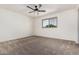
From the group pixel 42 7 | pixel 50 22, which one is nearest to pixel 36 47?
pixel 50 22

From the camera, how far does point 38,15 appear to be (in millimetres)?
1252

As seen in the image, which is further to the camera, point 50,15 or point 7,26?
point 50,15

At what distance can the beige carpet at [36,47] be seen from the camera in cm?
120

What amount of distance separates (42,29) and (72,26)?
480mm

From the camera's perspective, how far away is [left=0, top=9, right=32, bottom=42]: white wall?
1.09 meters

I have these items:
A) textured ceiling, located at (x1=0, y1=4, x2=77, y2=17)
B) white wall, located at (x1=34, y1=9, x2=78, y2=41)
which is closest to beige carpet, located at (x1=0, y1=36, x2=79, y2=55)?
white wall, located at (x1=34, y1=9, x2=78, y2=41)

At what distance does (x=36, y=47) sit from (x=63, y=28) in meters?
0.57

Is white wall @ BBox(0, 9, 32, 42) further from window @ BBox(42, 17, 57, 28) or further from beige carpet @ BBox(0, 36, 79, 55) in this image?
window @ BBox(42, 17, 57, 28)

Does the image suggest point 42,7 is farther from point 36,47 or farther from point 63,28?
point 36,47

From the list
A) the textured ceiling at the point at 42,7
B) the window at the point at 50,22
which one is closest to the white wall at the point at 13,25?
the textured ceiling at the point at 42,7

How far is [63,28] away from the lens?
1.26m
